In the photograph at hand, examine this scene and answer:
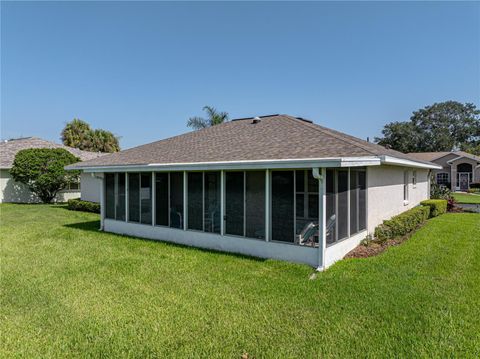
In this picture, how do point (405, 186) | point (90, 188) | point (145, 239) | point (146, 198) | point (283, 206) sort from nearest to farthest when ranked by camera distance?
point (283, 206) < point (145, 239) < point (146, 198) < point (405, 186) < point (90, 188)

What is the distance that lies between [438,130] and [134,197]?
66005mm

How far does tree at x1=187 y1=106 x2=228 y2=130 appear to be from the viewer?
75.2 ft

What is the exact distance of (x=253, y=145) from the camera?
392 inches

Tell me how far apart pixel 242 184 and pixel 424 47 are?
1314 cm

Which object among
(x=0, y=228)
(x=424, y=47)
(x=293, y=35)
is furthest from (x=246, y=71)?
(x=0, y=228)

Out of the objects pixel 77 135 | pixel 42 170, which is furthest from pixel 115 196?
pixel 77 135

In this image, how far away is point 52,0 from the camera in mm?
12312

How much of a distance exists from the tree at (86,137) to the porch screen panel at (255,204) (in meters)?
34.2

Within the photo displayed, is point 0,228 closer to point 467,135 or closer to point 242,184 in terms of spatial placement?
point 242,184

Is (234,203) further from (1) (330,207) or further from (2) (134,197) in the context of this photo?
(2) (134,197)

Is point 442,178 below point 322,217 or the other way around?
the other way around

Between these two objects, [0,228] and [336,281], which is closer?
[336,281]

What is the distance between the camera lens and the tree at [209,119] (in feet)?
75.2

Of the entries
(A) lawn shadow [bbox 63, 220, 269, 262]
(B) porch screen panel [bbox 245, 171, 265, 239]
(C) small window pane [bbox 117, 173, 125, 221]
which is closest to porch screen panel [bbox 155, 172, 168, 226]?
Answer: (A) lawn shadow [bbox 63, 220, 269, 262]
